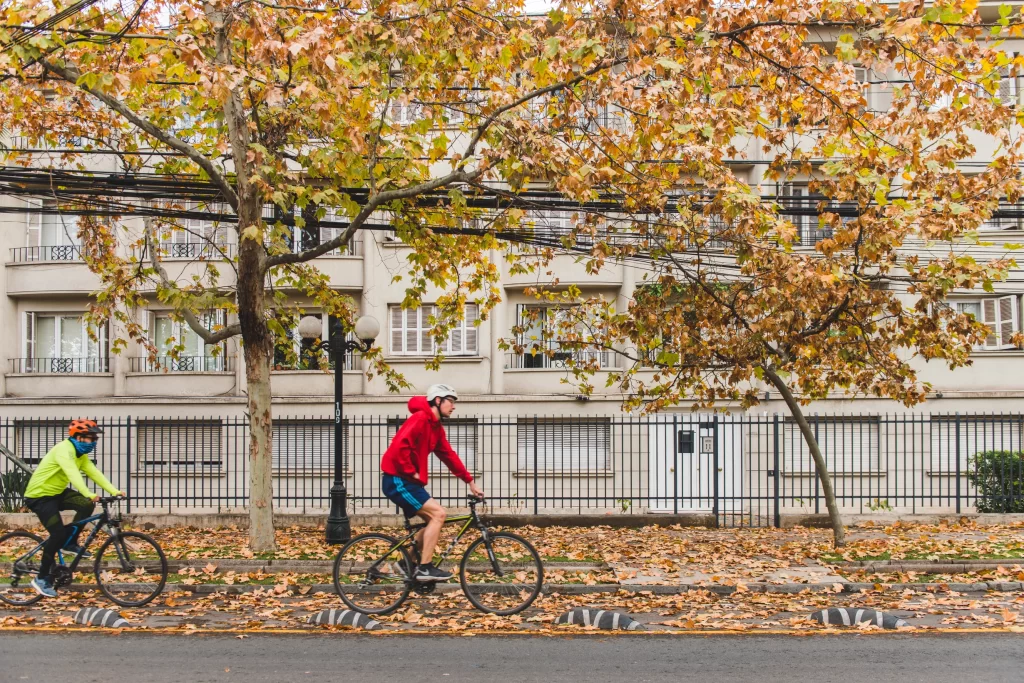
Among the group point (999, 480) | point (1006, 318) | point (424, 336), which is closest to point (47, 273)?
point (424, 336)

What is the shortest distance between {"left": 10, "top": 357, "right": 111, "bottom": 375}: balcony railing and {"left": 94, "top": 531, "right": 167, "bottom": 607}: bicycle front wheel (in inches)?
679

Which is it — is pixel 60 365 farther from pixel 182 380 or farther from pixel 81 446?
pixel 81 446

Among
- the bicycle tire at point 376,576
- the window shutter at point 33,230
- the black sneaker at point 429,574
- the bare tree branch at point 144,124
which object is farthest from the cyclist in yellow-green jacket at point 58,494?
the window shutter at point 33,230

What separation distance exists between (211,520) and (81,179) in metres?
6.50

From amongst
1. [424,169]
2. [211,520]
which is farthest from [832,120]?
[211,520]

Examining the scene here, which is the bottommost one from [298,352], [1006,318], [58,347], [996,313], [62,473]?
[62,473]

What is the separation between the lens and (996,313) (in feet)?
79.2

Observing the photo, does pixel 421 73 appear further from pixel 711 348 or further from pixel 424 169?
pixel 711 348

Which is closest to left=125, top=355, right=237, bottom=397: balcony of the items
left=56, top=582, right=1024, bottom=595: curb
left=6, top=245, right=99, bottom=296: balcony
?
left=6, top=245, right=99, bottom=296: balcony

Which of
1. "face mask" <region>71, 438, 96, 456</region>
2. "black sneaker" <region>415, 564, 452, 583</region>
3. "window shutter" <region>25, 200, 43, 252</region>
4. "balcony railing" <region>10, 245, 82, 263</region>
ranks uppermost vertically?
"window shutter" <region>25, 200, 43, 252</region>

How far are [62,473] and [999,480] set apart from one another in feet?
52.1

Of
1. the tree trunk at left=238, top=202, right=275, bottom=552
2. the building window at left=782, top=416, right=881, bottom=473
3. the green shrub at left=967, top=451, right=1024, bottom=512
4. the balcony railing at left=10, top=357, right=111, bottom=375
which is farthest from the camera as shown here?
the balcony railing at left=10, top=357, right=111, bottom=375

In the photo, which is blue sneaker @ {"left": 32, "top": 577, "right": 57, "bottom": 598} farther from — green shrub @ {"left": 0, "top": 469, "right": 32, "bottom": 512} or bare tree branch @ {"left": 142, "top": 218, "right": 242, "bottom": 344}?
green shrub @ {"left": 0, "top": 469, "right": 32, "bottom": 512}

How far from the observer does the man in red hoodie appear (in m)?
8.66
